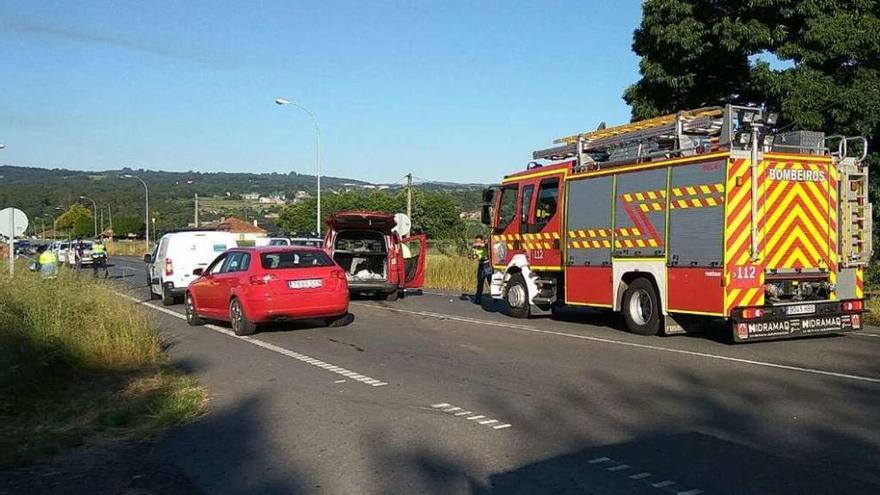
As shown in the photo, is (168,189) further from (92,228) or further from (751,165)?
(751,165)

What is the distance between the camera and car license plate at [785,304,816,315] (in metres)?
12.5

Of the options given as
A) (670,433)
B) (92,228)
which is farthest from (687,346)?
(92,228)

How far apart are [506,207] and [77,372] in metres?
9.67

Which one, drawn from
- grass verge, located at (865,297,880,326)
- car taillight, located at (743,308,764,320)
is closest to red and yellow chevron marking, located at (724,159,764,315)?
car taillight, located at (743,308,764,320)

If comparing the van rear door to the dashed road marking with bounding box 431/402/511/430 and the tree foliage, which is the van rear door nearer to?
the tree foliage

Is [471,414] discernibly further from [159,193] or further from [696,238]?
[159,193]

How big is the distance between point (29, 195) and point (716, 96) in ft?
300

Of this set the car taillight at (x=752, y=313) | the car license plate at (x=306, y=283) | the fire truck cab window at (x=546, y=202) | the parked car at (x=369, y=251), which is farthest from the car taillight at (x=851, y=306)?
the parked car at (x=369, y=251)

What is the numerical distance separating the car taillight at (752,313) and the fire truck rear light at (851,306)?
156 centimetres

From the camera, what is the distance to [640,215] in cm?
1395

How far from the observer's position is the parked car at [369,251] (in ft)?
70.6

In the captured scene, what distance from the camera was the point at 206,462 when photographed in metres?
6.90

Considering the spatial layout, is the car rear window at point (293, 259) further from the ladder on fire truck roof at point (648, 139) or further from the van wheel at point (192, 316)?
the ladder on fire truck roof at point (648, 139)

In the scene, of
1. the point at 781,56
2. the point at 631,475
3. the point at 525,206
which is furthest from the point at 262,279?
the point at 781,56
